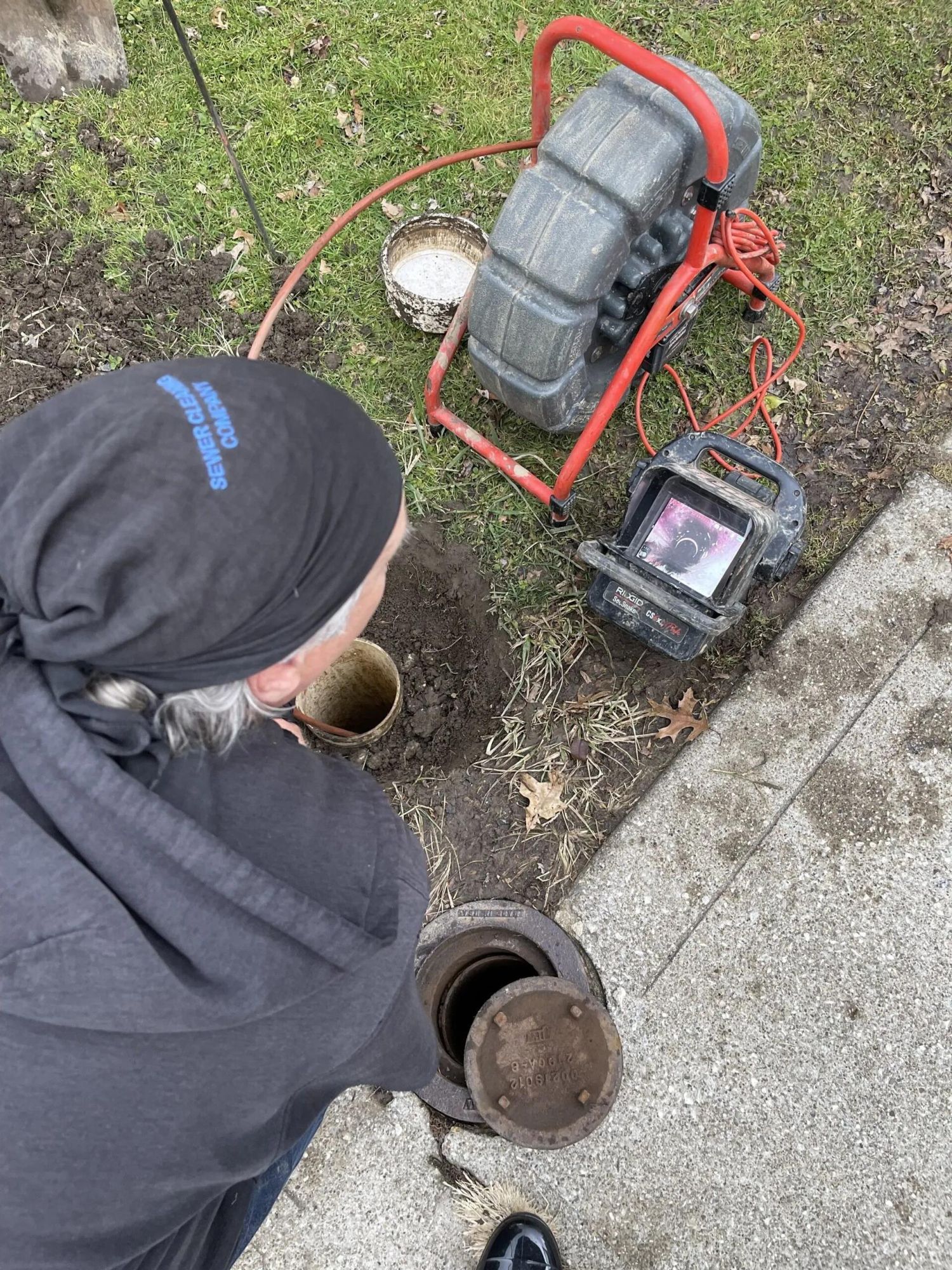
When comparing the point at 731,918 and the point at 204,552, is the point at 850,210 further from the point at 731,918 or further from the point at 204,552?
the point at 204,552

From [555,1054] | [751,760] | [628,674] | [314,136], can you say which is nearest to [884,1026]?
[751,760]

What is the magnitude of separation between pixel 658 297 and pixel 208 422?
6.25 ft

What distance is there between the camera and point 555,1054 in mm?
2182

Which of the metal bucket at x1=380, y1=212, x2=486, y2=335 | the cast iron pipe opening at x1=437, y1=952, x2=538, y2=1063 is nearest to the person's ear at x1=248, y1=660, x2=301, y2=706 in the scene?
the cast iron pipe opening at x1=437, y1=952, x2=538, y2=1063

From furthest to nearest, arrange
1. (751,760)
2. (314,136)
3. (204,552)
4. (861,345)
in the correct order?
1. (314,136)
2. (861,345)
3. (751,760)
4. (204,552)

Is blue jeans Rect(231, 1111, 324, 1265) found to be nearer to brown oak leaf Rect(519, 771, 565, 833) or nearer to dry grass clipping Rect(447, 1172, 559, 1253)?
dry grass clipping Rect(447, 1172, 559, 1253)

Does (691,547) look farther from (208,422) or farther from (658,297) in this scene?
(208,422)

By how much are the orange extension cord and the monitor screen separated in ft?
1.50

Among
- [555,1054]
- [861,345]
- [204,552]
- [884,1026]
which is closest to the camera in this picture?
[204,552]

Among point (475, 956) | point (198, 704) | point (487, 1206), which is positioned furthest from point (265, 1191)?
point (198, 704)

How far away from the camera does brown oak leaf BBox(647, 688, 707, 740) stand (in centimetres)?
271

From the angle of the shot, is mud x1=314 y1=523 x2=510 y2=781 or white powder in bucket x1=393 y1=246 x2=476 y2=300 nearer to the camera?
mud x1=314 y1=523 x2=510 y2=781

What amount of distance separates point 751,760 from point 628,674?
0.48 m

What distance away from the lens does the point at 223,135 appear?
2.96 metres
